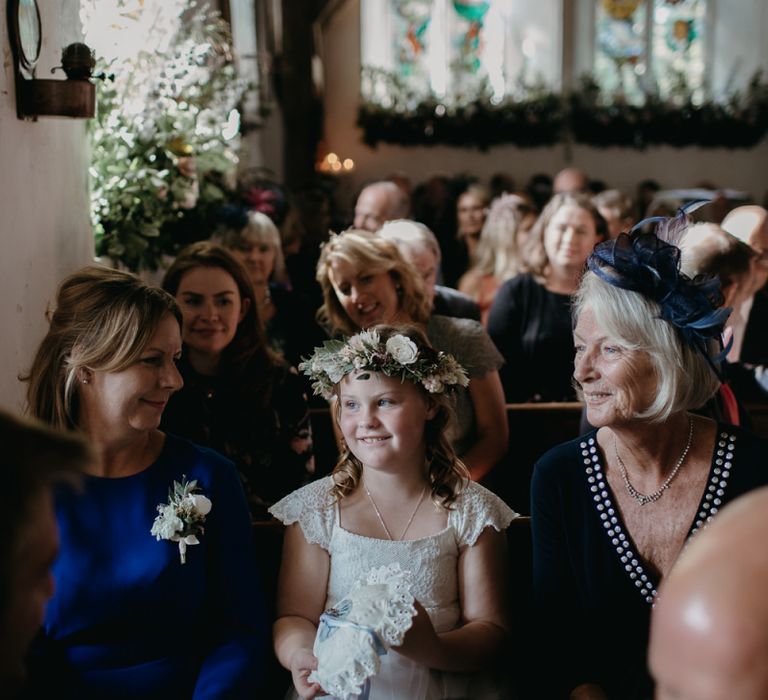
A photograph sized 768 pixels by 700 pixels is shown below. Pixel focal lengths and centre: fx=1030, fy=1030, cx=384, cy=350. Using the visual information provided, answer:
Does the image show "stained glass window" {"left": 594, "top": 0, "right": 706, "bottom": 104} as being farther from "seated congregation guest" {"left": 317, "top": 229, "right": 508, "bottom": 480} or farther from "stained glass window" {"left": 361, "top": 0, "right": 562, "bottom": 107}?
"seated congregation guest" {"left": 317, "top": 229, "right": 508, "bottom": 480}

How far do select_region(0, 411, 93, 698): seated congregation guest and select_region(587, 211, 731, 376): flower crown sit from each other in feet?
5.57

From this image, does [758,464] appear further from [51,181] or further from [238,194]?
[238,194]

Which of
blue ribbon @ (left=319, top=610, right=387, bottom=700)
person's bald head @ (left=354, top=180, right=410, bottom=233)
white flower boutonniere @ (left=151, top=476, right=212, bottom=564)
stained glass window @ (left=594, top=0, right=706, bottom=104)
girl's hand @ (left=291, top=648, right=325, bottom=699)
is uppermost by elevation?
stained glass window @ (left=594, top=0, right=706, bottom=104)

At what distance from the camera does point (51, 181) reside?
137 inches

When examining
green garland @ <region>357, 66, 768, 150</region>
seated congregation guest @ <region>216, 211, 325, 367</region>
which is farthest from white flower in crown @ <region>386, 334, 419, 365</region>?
green garland @ <region>357, 66, 768, 150</region>

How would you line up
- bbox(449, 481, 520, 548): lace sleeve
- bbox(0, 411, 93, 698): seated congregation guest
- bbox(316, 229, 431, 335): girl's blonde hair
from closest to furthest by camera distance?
bbox(0, 411, 93, 698): seated congregation guest, bbox(449, 481, 520, 548): lace sleeve, bbox(316, 229, 431, 335): girl's blonde hair

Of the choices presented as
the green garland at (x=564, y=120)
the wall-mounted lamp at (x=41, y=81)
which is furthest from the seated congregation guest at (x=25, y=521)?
the green garland at (x=564, y=120)

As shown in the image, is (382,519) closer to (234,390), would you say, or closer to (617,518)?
(617,518)

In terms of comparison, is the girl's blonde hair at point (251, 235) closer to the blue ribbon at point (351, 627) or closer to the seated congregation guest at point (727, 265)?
the seated congregation guest at point (727, 265)

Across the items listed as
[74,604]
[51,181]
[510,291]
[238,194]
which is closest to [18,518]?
[74,604]

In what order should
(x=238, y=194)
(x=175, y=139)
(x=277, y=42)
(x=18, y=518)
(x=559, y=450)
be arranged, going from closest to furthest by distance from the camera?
(x=18, y=518) < (x=559, y=450) < (x=175, y=139) < (x=238, y=194) < (x=277, y=42)

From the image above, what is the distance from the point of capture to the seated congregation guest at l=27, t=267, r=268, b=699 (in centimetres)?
247

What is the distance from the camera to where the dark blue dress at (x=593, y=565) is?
255 centimetres

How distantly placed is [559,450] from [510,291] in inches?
98.6
